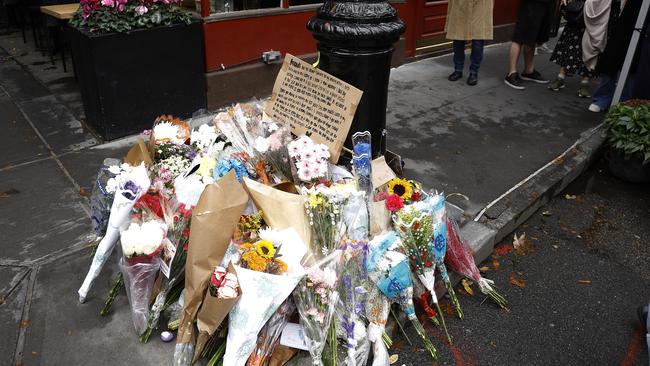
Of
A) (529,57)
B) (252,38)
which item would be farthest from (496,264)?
(529,57)

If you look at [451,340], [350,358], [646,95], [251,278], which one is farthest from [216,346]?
[646,95]

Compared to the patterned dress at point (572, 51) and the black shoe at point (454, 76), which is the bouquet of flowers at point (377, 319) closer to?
the black shoe at point (454, 76)

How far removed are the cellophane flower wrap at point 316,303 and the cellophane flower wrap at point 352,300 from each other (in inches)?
4.4

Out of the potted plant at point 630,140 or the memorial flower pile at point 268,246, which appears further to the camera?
the potted plant at point 630,140

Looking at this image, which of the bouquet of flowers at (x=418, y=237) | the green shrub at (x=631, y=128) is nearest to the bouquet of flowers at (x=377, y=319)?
the bouquet of flowers at (x=418, y=237)

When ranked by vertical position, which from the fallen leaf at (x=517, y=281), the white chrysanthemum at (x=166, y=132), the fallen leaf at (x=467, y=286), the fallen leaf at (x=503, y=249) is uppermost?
the white chrysanthemum at (x=166, y=132)

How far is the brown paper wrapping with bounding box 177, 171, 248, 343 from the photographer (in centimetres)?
234

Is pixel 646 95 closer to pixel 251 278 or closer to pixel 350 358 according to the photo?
pixel 350 358

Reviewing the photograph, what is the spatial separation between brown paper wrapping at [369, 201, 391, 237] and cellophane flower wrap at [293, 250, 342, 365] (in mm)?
559

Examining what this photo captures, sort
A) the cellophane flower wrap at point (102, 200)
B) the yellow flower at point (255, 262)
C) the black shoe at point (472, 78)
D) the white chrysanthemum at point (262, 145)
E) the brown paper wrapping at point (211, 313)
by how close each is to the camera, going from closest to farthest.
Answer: the brown paper wrapping at point (211, 313) < the yellow flower at point (255, 262) < the cellophane flower wrap at point (102, 200) < the white chrysanthemum at point (262, 145) < the black shoe at point (472, 78)

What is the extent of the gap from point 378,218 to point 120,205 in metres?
1.45

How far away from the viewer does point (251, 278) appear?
2258 millimetres

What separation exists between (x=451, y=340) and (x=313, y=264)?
1038 mm

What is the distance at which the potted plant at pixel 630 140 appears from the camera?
15.3 feet
